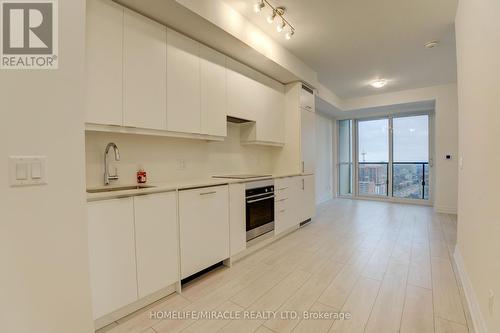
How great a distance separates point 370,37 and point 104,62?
124 inches

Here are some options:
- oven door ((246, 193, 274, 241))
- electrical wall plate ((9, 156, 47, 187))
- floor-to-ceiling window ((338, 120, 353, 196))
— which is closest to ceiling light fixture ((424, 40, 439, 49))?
oven door ((246, 193, 274, 241))

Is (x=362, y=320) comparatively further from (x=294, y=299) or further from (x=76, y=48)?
(x=76, y=48)

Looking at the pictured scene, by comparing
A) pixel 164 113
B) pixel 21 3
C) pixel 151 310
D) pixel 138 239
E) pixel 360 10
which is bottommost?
pixel 151 310

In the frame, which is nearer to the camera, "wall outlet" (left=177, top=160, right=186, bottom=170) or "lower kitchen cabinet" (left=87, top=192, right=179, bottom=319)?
"lower kitchen cabinet" (left=87, top=192, right=179, bottom=319)

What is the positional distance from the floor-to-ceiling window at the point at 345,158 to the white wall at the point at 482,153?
4889 millimetres

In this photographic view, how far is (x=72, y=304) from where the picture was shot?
44.9 inches

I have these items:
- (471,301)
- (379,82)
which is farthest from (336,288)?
(379,82)

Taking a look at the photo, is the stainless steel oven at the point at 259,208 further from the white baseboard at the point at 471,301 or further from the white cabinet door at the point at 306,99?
the white baseboard at the point at 471,301

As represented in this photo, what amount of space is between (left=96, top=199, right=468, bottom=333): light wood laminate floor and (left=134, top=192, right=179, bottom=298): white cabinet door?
216 mm

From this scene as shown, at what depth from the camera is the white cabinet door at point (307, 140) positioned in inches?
155

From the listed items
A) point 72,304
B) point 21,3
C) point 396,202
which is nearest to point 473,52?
point 21,3

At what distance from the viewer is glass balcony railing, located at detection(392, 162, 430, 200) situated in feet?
19.4

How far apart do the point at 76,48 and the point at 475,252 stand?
292 cm

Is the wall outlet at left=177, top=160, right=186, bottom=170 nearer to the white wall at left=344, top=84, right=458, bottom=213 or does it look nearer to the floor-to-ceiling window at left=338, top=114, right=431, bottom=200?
the white wall at left=344, top=84, right=458, bottom=213
